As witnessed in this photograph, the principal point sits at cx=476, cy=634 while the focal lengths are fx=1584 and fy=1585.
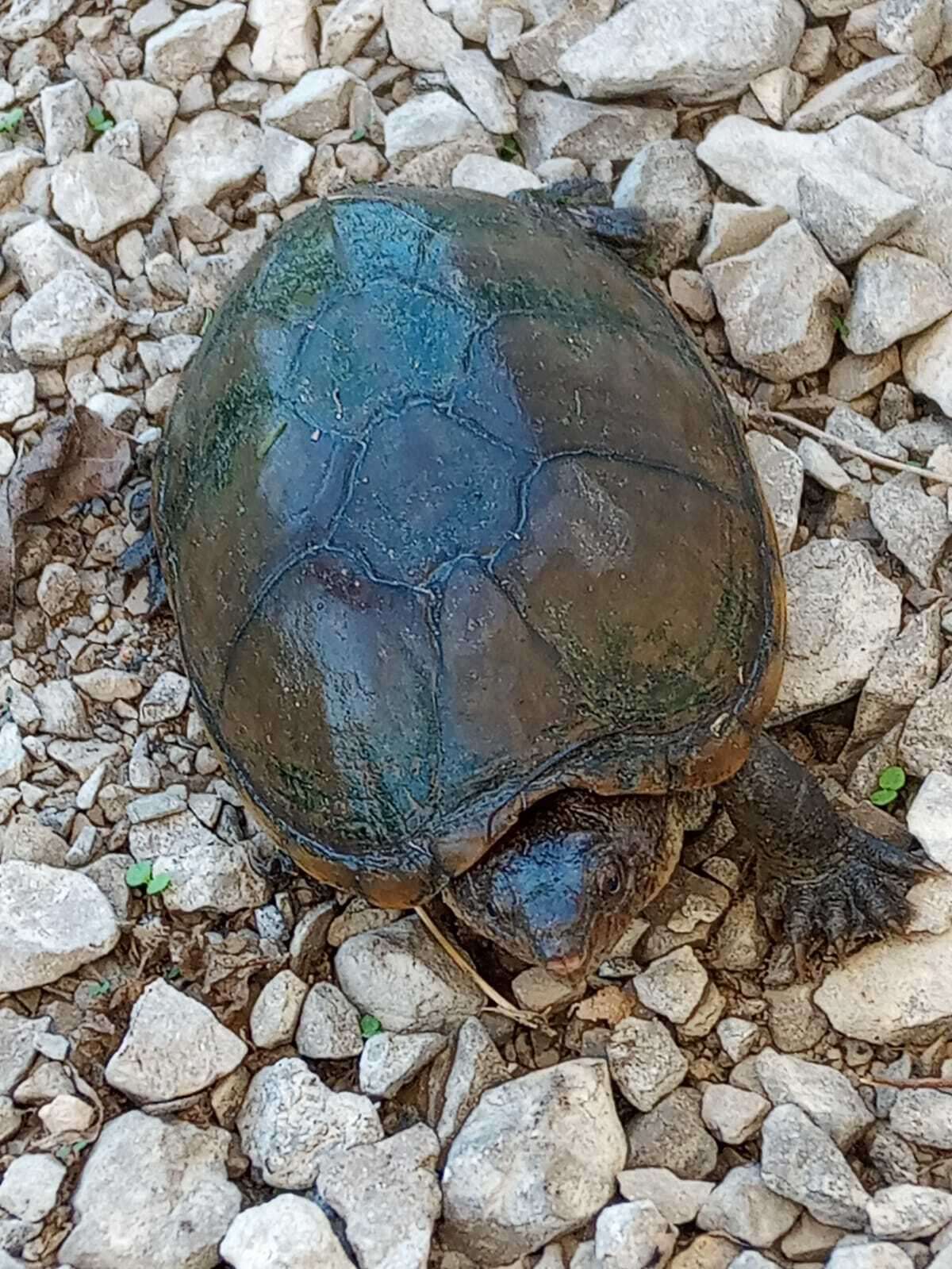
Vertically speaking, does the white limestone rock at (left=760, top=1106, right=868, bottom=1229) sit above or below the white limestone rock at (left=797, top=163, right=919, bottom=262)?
below

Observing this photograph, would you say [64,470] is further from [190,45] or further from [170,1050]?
[170,1050]

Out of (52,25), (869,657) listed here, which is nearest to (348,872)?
(869,657)

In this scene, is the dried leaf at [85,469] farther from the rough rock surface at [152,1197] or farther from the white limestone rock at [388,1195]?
the white limestone rock at [388,1195]

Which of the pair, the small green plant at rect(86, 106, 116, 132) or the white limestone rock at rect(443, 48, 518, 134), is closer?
the white limestone rock at rect(443, 48, 518, 134)

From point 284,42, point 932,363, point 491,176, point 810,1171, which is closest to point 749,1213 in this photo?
point 810,1171

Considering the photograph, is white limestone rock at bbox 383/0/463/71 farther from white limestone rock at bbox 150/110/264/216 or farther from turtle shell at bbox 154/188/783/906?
turtle shell at bbox 154/188/783/906

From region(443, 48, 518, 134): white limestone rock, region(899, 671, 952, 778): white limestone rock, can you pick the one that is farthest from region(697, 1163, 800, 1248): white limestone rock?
region(443, 48, 518, 134): white limestone rock
